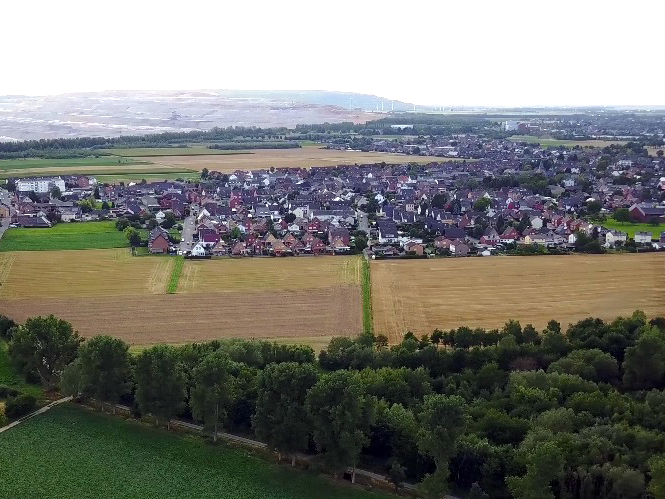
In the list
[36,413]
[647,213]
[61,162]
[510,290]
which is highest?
[61,162]

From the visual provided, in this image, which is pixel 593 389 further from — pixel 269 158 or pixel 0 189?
pixel 269 158

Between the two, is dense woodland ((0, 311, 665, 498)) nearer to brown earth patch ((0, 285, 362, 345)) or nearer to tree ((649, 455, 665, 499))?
tree ((649, 455, 665, 499))

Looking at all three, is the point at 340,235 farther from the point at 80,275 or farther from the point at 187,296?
the point at 80,275

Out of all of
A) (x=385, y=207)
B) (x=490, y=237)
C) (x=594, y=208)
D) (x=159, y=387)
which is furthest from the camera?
(x=385, y=207)

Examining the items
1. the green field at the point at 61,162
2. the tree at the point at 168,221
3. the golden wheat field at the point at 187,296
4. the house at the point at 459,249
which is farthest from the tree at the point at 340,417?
the green field at the point at 61,162

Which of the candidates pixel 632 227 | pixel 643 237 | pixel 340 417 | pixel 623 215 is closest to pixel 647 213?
pixel 623 215

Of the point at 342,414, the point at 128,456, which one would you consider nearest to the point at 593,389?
the point at 342,414

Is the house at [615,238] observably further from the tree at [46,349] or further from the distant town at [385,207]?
the tree at [46,349]
